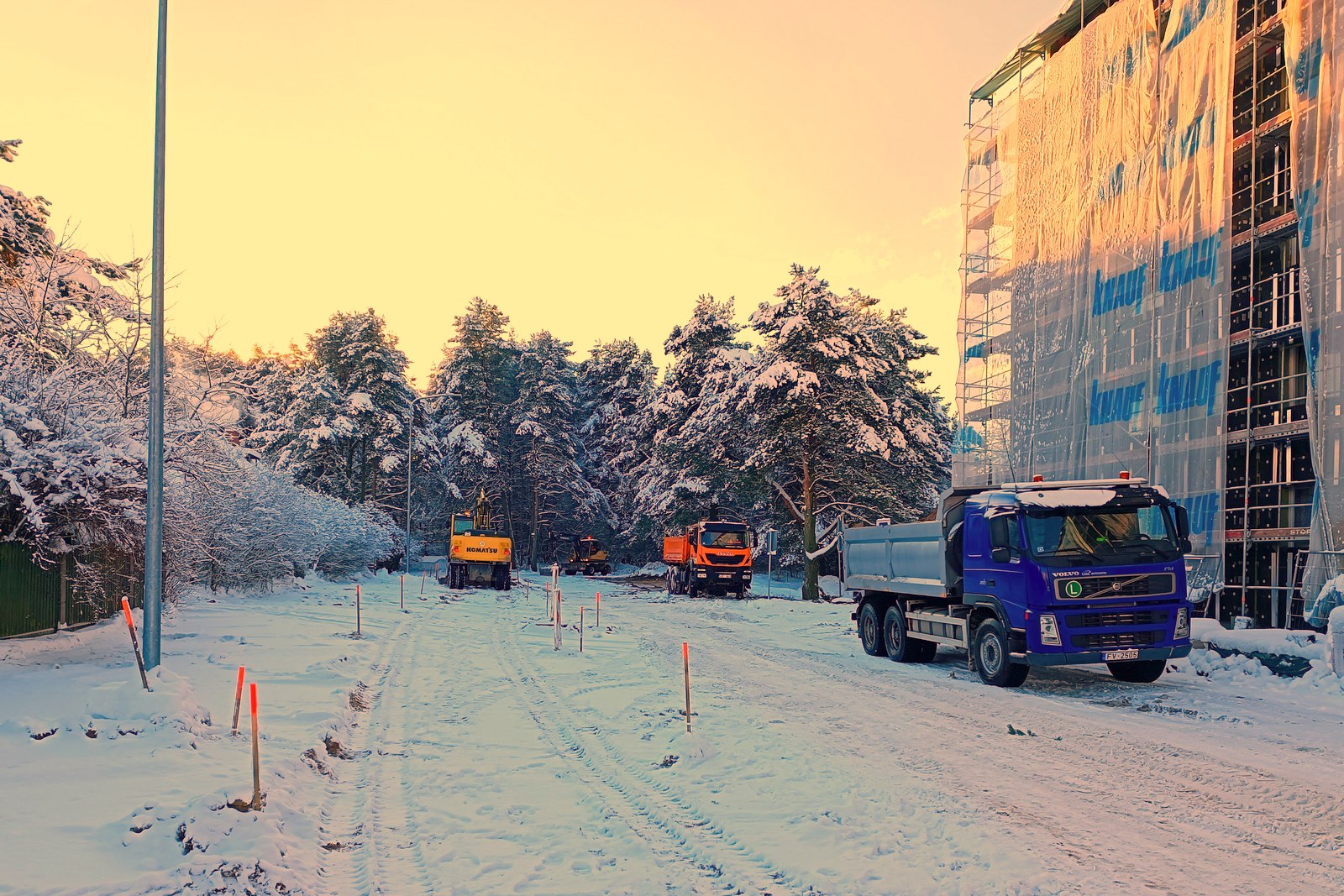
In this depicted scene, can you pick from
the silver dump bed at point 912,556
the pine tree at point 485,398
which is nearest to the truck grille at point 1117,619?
the silver dump bed at point 912,556

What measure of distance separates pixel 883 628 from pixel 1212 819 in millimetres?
10886

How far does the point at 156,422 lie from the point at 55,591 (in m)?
7.87

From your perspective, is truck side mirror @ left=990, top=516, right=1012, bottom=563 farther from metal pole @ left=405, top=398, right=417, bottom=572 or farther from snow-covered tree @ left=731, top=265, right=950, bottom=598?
metal pole @ left=405, top=398, right=417, bottom=572

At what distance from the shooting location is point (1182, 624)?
1361 centimetres

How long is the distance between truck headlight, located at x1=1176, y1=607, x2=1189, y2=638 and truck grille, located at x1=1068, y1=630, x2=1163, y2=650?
0.39m

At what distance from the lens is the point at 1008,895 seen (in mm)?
5922

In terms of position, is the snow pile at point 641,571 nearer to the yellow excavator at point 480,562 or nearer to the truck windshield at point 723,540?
the yellow excavator at point 480,562

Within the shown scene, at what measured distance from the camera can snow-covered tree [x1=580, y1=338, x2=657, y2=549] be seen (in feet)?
226

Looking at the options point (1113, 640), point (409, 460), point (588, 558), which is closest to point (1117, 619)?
point (1113, 640)

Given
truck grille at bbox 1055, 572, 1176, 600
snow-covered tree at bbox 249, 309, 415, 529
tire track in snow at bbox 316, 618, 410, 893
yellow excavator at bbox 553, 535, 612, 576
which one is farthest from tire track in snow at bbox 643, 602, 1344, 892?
yellow excavator at bbox 553, 535, 612, 576

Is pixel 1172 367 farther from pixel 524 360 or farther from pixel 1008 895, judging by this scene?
pixel 524 360

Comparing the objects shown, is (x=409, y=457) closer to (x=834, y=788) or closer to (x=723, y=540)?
(x=723, y=540)

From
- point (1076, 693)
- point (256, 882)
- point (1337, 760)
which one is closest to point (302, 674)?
point (256, 882)

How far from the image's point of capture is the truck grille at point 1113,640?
13.3 meters
